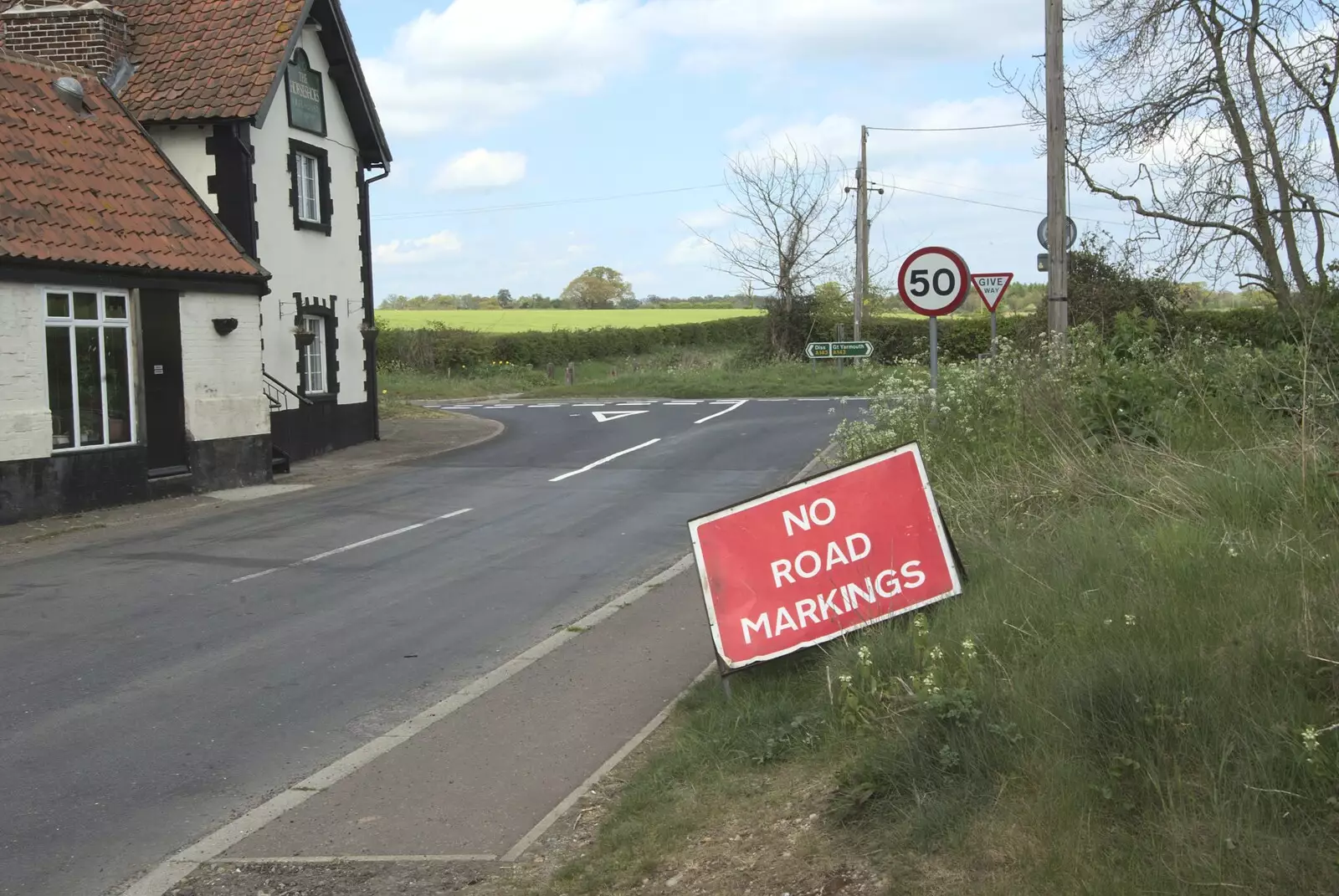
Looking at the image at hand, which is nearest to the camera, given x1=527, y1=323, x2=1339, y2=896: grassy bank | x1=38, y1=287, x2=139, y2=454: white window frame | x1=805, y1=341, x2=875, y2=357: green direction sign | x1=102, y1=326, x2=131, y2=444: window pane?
x1=527, y1=323, x2=1339, y2=896: grassy bank

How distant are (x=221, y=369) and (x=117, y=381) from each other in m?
1.82

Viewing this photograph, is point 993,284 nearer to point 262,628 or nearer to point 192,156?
point 192,156

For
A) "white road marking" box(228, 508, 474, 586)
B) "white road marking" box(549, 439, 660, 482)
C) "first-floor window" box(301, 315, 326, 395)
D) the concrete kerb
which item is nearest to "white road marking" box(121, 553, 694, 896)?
the concrete kerb

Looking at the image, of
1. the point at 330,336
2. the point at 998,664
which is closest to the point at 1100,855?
the point at 998,664

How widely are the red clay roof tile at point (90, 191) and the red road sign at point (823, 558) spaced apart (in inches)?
472

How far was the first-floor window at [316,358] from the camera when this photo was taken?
23580 millimetres

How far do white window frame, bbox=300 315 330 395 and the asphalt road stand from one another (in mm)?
5478

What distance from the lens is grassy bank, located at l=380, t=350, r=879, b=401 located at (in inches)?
1470

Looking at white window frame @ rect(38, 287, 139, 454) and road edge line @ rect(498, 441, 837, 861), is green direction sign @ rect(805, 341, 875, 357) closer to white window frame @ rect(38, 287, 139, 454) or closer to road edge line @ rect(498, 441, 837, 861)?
white window frame @ rect(38, 287, 139, 454)

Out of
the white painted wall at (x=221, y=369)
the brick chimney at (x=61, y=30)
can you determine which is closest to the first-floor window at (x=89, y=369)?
the white painted wall at (x=221, y=369)

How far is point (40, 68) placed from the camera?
18406 millimetres

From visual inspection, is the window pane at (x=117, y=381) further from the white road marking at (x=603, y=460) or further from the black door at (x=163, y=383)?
the white road marking at (x=603, y=460)

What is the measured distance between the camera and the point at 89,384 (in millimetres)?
16406

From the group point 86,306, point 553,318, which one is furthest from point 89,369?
point 553,318
